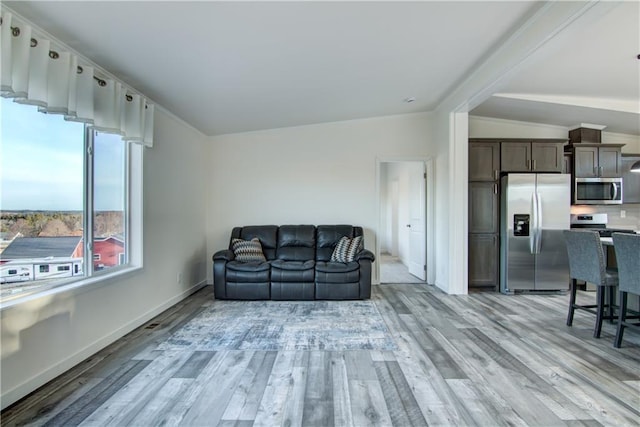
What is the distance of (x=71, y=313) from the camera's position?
2.38 metres

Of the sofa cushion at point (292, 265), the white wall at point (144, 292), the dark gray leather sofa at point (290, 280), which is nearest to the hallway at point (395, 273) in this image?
the dark gray leather sofa at point (290, 280)

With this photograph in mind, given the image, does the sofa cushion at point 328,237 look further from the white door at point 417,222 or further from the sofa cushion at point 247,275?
the white door at point 417,222

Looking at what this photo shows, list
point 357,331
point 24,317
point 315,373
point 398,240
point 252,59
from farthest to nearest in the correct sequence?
point 398,240 < point 357,331 < point 252,59 < point 315,373 < point 24,317

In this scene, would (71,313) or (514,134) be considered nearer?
(71,313)

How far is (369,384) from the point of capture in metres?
2.14

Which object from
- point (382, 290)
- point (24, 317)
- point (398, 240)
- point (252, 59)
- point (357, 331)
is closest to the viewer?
point (24, 317)

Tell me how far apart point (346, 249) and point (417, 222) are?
177cm

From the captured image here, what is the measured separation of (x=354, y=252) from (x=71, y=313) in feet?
10.4

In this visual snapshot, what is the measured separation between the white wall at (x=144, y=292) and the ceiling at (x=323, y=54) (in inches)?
23.7

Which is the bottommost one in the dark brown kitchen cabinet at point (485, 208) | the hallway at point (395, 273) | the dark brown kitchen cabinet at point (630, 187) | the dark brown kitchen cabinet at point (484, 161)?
the hallway at point (395, 273)

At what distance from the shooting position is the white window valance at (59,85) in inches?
73.0

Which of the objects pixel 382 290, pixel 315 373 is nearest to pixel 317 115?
pixel 382 290

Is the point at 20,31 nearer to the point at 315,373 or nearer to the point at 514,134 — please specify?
the point at 315,373

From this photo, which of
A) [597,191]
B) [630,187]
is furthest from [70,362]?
[630,187]
